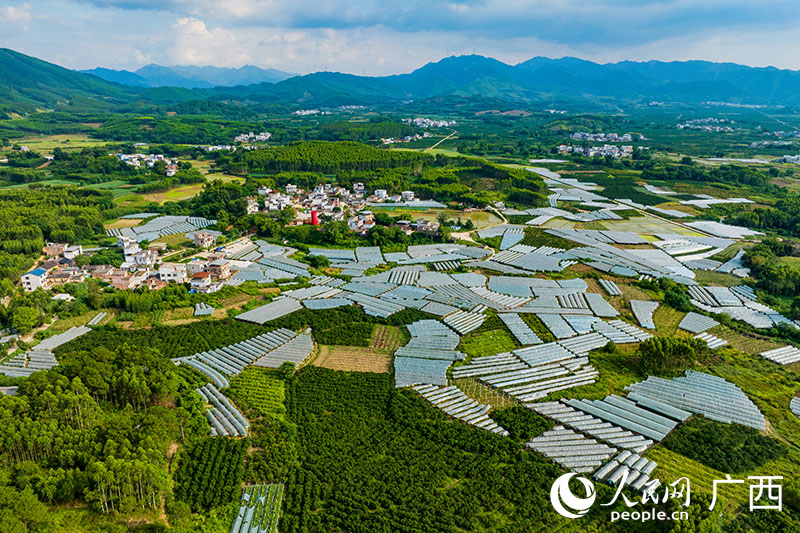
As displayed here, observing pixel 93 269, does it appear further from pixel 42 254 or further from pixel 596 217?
pixel 596 217

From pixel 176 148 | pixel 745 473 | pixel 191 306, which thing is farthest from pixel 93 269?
pixel 176 148

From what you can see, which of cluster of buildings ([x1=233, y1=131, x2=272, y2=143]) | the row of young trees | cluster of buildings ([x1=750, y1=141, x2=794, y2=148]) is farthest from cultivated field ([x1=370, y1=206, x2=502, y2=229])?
cluster of buildings ([x1=750, y1=141, x2=794, y2=148])

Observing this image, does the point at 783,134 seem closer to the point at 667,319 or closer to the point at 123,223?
the point at 667,319

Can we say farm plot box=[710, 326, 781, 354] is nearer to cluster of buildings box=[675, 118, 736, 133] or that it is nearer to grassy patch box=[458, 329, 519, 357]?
grassy patch box=[458, 329, 519, 357]

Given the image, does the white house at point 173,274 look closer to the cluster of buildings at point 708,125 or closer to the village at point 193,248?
the village at point 193,248

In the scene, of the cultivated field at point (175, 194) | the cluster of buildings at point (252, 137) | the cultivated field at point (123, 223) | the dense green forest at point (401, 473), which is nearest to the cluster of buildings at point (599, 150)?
the cluster of buildings at point (252, 137)

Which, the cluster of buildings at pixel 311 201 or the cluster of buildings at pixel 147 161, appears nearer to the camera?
the cluster of buildings at pixel 311 201

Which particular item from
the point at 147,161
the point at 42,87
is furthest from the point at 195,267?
the point at 42,87
